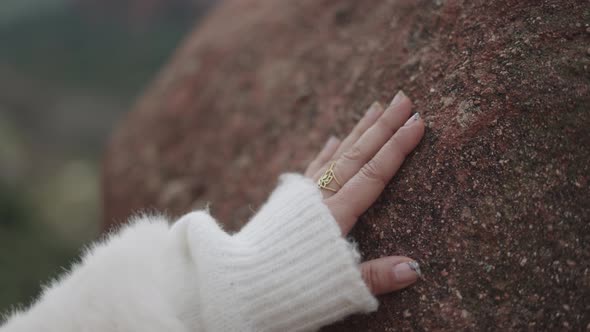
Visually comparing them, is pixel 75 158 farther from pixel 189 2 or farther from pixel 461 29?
pixel 461 29

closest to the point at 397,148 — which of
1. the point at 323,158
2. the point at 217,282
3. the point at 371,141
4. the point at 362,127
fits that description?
the point at 371,141

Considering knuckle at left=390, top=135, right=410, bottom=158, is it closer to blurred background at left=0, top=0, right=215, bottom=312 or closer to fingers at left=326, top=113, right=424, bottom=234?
fingers at left=326, top=113, right=424, bottom=234

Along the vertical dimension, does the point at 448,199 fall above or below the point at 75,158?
below


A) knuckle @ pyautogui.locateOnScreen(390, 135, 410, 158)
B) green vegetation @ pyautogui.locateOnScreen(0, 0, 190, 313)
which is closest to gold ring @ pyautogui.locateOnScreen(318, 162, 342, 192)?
knuckle @ pyautogui.locateOnScreen(390, 135, 410, 158)

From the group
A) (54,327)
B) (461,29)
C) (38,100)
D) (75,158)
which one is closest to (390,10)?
(461,29)

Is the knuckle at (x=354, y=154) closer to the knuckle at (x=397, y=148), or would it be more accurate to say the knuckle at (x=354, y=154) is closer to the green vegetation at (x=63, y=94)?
the knuckle at (x=397, y=148)

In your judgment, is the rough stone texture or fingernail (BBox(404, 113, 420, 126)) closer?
the rough stone texture
